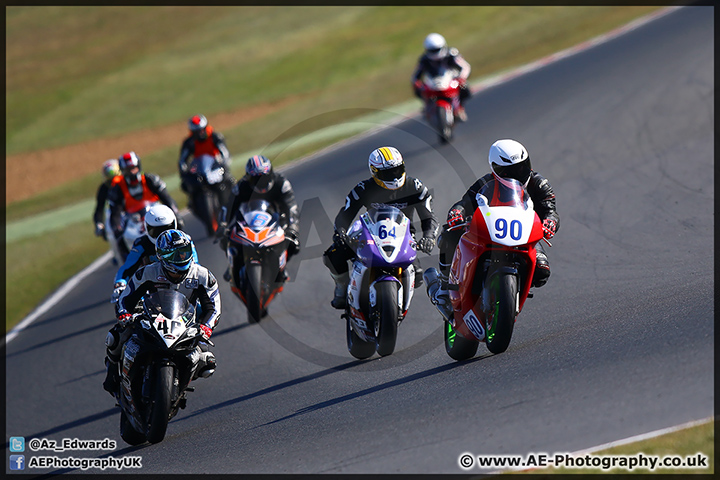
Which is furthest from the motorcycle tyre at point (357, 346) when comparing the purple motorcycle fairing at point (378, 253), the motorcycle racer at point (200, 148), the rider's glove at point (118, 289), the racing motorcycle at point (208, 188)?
the motorcycle racer at point (200, 148)

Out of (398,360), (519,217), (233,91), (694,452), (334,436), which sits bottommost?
(233,91)

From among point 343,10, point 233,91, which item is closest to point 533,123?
point 233,91

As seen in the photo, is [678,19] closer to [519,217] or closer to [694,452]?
[519,217]

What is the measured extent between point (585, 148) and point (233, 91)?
21918mm

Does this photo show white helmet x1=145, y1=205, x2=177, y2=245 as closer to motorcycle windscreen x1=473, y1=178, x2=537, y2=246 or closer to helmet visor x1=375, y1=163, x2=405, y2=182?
helmet visor x1=375, y1=163, x2=405, y2=182

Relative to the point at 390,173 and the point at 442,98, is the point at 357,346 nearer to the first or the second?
the point at 390,173

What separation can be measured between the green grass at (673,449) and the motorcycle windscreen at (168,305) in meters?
3.43

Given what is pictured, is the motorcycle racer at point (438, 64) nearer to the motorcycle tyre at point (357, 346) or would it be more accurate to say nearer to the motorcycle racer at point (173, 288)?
the motorcycle tyre at point (357, 346)

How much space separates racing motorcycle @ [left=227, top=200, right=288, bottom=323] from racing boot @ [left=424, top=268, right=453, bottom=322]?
10.8 ft

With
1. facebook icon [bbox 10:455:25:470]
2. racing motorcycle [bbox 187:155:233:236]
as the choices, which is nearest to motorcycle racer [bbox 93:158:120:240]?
racing motorcycle [bbox 187:155:233:236]

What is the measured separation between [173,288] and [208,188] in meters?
6.78

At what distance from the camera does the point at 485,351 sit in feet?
27.3

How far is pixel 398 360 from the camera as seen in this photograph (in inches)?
354
